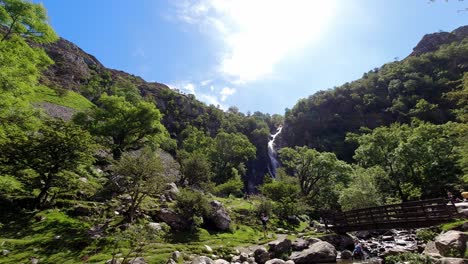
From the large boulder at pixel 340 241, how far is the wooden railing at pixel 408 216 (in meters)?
1.10

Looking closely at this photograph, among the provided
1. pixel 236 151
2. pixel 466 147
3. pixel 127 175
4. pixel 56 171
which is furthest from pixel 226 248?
pixel 236 151

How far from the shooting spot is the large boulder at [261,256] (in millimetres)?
19141

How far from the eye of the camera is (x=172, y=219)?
22.8 metres

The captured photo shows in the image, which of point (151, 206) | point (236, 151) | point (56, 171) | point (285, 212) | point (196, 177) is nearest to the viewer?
point (56, 171)

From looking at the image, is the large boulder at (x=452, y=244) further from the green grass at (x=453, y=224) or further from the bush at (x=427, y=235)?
the bush at (x=427, y=235)

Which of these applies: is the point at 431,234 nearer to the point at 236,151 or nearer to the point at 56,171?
the point at 56,171

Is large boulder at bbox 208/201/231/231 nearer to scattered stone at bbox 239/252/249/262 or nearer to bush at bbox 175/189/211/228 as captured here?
bush at bbox 175/189/211/228

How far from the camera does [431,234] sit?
802 inches

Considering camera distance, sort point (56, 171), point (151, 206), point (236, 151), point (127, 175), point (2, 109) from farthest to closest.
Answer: point (236, 151)
point (151, 206)
point (127, 175)
point (56, 171)
point (2, 109)

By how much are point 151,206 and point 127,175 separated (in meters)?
4.17

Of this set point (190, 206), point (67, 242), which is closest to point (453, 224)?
point (190, 206)

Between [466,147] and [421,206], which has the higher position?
[466,147]

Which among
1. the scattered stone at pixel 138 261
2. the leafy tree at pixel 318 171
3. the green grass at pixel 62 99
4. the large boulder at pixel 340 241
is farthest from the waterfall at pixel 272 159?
the scattered stone at pixel 138 261

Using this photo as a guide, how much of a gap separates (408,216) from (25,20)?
86.6 ft
